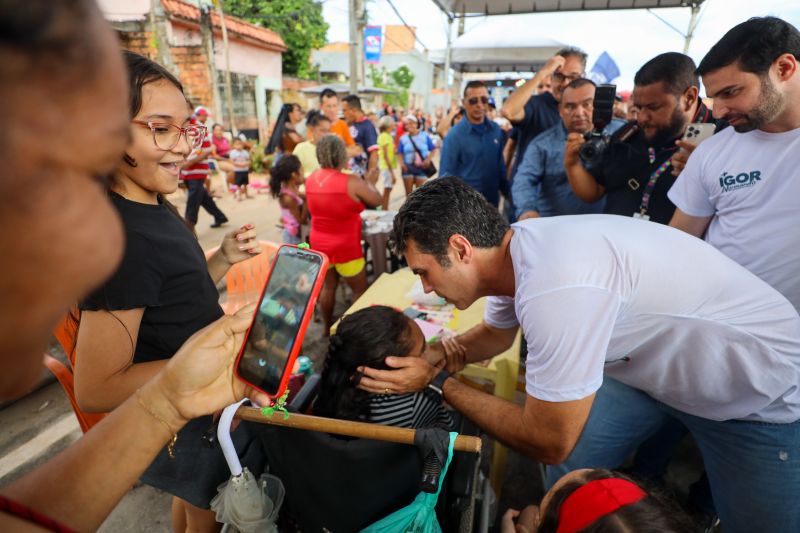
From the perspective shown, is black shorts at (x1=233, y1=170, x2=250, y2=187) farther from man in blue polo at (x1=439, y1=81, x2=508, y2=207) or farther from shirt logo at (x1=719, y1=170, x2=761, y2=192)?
shirt logo at (x1=719, y1=170, x2=761, y2=192)

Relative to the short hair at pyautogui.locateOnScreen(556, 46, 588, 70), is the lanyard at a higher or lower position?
lower

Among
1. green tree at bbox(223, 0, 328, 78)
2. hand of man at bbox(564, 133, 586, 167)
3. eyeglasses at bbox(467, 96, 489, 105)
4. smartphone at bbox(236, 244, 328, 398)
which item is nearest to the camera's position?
smartphone at bbox(236, 244, 328, 398)

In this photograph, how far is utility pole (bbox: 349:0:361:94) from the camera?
29.5ft

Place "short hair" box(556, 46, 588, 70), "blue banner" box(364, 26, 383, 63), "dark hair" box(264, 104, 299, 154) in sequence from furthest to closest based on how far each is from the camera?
1. "blue banner" box(364, 26, 383, 63)
2. "dark hair" box(264, 104, 299, 154)
3. "short hair" box(556, 46, 588, 70)

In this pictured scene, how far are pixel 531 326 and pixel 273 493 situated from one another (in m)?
1.02

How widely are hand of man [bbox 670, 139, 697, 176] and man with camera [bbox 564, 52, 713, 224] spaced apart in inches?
6.4

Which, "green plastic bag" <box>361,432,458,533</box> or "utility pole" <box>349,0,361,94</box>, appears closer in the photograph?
"green plastic bag" <box>361,432,458,533</box>


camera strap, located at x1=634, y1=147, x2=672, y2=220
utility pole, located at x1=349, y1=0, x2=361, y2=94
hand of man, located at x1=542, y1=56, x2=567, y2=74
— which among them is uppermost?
utility pole, located at x1=349, y1=0, x2=361, y2=94

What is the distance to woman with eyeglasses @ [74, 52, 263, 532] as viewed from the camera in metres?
1.07

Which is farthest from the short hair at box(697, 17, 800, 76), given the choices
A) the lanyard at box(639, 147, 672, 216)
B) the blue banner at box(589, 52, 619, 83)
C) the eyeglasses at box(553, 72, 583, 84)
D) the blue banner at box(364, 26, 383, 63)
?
the blue banner at box(364, 26, 383, 63)

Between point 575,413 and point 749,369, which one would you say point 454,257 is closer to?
point 575,413

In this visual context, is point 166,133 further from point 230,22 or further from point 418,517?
point 230,22

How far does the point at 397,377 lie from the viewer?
1.45m

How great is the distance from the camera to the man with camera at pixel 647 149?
245 cm
